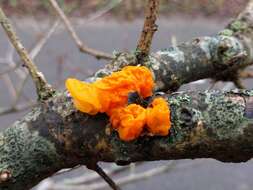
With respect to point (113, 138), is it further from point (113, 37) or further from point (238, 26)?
point (113, 37)

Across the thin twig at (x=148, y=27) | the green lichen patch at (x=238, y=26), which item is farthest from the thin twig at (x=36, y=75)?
the green lichen patch at (x=238, y=26)

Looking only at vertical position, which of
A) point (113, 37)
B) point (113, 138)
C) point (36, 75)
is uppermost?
point (113, 37)

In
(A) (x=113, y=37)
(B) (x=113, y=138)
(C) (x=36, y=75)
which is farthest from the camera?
(A) (x=113, y=37)

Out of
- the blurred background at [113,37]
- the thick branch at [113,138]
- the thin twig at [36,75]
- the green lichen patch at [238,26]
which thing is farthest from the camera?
the blurred background at [113,37]

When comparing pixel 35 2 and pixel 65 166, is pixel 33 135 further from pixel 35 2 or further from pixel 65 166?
pixel 35 2

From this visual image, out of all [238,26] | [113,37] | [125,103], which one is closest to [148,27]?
[125,103]

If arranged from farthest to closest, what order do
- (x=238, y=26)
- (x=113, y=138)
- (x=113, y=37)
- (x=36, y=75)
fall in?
(x=113, y=37), (x=238, y=26), (x=36, y=75), (x=113, y=138)

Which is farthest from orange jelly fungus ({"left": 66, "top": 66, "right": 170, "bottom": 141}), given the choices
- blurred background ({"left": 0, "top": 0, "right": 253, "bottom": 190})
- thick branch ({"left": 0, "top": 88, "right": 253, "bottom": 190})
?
blurred background ({"left": 0, "top": 0, "right": 253, "bottom": 190})

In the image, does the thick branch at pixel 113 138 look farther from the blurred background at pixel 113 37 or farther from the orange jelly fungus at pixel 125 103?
the blurred background at pixel 113 37
